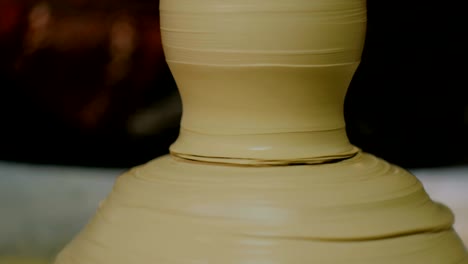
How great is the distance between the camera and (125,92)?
2.06 meters

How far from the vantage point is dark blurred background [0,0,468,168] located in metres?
1.99

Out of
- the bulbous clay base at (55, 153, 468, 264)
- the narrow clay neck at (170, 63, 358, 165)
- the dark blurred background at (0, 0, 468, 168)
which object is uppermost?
the narrow clay neck at (170, 63, 358, 165)

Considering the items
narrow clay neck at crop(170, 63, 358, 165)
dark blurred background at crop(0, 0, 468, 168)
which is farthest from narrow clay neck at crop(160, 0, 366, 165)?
dark blurred background at crop(0, 0, 468, 168)

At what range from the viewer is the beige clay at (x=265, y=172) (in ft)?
2.73

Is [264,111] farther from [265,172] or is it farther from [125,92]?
[125,92]

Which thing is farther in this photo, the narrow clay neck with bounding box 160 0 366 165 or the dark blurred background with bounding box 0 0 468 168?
the dark blurred background with bounding box 0 0 468 168

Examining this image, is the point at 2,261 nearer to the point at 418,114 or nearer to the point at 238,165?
the point at 418,114

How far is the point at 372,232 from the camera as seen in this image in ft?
2.77

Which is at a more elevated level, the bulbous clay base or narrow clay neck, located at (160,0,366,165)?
narrow clay neck, located at (160,0,366,165)

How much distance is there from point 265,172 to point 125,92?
1227 millimetres

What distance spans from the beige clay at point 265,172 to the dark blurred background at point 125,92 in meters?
1.06

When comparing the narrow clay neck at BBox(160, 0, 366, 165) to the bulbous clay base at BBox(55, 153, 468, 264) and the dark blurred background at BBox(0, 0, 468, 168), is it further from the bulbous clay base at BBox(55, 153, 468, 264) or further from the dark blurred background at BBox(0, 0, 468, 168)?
the dark blurred background at BBox(0, 0, 468, 168)

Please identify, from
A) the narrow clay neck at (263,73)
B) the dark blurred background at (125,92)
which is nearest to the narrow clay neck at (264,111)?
the narrow clay neck at (263,73)

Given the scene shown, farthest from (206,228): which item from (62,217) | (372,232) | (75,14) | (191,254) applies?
(75,14)
